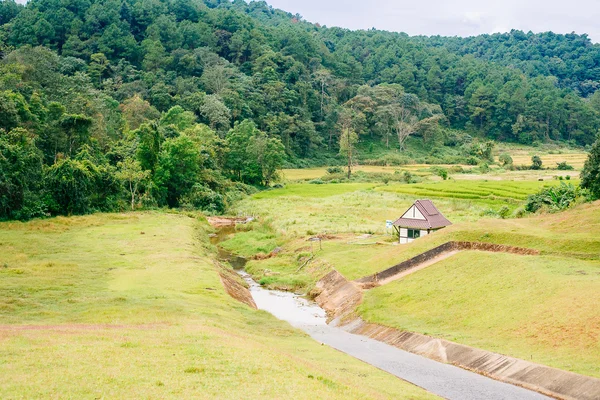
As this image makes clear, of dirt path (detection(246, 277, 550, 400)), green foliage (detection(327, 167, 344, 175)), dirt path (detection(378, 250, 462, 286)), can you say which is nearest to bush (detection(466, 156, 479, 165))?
green foliage (detection(327, 167, 344, 175))

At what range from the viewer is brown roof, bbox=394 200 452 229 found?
52719mm

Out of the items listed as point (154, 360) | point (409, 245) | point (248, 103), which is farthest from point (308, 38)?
point (154, 360)

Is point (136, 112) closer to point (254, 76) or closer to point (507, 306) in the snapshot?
point (254, 76)

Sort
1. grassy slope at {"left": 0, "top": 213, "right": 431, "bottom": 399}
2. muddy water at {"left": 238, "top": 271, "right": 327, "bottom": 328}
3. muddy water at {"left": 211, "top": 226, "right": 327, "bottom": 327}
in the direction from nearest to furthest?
grassy slope at {"left": 0, "top": 213, "right": 431, "bottom": 399} → muddy water at {"left": 238, "top": 271, "right": 327, "bottom": 328} → muddy water at {"left": 211, "top": 226, "right": 327, "bottom": 327}

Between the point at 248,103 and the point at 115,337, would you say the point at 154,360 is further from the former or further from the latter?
the point at 248,103

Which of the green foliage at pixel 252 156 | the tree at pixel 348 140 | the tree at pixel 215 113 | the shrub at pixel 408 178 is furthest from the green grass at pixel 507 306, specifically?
the tree at pixel 215 113

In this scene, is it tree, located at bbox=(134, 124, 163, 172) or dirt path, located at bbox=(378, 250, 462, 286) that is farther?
tree, located at bbox=(134, 124, 163, 172)

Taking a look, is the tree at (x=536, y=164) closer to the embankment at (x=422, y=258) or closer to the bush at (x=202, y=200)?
the bush at (x=202, y=200)

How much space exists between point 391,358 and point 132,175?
53.2 meters

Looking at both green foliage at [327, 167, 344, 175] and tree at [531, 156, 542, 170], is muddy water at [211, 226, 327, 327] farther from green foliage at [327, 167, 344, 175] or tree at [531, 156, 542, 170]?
tree at [531, 156, 542, 170]

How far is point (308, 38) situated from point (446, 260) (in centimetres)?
14440

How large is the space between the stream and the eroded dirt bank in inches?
16.7

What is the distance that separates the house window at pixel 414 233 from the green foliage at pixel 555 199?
43.4 feet

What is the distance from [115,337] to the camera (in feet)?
74.1
